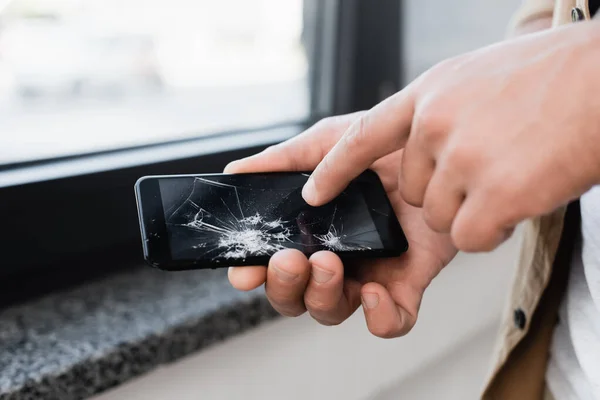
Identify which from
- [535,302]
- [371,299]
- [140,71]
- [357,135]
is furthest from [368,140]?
[140,71]

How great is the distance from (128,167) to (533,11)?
448mm

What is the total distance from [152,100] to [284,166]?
0.29 metres

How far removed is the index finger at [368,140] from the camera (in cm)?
35

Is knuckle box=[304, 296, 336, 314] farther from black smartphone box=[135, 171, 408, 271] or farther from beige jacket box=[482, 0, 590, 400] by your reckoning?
beige jacket box=[482, 0, 590, 400]

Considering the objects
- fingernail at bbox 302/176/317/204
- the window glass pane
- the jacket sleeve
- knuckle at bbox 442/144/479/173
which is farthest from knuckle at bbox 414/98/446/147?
the window glass pane

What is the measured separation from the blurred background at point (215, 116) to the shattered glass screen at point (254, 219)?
0.20 metres

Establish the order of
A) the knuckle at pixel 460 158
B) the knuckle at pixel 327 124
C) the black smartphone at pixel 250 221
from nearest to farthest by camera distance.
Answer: the knuckle at pixel 460 158 → the black smartphone at pixel 250 221 → the knuckle at pixel 327 124

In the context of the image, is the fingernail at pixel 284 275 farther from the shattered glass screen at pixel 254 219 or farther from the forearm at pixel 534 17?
the forearm at pixel 534 17

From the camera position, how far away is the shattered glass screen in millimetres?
428

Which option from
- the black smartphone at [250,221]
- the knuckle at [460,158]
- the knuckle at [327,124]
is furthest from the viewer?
the knuckle at [327,124]

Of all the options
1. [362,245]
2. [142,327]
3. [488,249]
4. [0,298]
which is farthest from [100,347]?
[488,249]

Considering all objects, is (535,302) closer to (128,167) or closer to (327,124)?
(327,124)

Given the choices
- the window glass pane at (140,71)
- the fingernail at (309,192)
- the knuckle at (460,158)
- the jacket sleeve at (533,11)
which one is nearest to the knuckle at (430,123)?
the knuckle at (460,158)

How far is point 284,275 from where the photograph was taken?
1.32 feet
